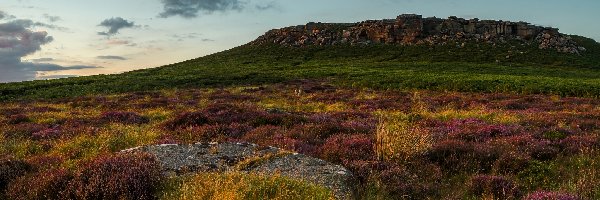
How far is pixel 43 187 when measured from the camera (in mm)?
8031

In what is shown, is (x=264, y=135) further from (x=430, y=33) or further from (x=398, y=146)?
(x=430, y=33)

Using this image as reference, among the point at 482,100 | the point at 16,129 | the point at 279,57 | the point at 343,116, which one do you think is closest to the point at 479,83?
the point at 482,100

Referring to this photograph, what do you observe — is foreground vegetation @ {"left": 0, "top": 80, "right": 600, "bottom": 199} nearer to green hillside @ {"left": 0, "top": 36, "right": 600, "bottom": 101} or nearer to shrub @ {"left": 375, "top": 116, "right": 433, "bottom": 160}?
shrub @ {"left": 375, "top": 116, "right": 433, "bottom": 160}

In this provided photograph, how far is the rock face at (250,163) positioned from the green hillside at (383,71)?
34704 mm

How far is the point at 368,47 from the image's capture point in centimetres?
10519

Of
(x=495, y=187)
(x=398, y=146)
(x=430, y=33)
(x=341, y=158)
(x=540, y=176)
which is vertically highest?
(x=430, y=33)

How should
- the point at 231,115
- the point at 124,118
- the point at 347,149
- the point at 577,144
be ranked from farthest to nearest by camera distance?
the point at 124,118 < the point at 231,115 < the point at 577,144 < the point at 347,149

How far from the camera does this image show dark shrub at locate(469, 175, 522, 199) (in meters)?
8.54

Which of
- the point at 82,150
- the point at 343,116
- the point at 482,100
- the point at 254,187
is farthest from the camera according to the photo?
the point at 482,100

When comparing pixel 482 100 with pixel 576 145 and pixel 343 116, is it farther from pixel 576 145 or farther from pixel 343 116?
pixel 576 145

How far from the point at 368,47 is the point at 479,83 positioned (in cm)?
6275

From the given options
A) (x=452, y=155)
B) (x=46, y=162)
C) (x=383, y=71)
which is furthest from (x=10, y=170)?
(x=383, y=71)

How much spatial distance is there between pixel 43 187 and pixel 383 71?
5607 cm

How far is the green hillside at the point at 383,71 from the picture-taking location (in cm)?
4372
